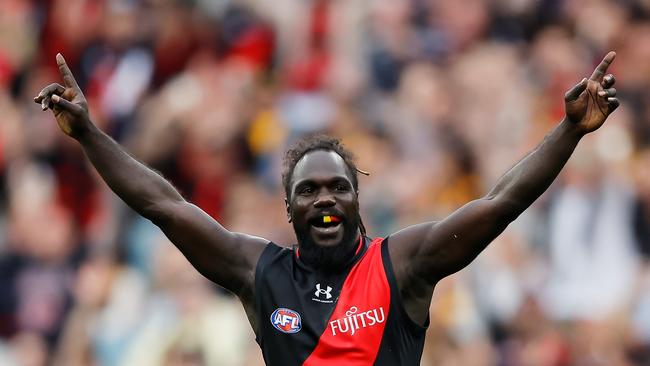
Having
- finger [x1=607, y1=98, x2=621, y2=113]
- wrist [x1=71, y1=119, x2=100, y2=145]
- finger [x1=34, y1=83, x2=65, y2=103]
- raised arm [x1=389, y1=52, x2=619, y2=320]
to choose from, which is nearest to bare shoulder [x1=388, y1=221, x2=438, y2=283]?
raised arm [x1=389, y1=52, x2=619, y2=320]

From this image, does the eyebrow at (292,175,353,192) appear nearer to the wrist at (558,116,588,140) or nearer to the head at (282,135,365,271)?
the head at (282,135,365,271)

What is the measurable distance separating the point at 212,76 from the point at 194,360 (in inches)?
142

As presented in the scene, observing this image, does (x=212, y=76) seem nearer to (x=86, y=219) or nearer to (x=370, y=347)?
(x=86, y=219)

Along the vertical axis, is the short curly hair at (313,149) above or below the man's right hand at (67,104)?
below

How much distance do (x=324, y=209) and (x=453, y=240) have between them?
0.62m

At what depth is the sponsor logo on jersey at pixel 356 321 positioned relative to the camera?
Result: 21.9 feet

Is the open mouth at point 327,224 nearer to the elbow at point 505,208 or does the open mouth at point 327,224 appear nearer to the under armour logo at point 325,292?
the under armour logo at point 325,292

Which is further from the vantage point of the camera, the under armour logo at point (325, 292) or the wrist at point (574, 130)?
the under armour logo at point (325, 292)

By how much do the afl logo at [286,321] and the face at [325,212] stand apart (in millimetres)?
280

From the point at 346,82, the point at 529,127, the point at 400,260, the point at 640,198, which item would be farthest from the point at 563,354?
the point at 400,260

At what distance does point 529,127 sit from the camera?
12.5 metres

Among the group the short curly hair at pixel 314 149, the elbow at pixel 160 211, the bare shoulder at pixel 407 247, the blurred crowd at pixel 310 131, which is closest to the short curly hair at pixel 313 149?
the short curly hair at pixel 314 149

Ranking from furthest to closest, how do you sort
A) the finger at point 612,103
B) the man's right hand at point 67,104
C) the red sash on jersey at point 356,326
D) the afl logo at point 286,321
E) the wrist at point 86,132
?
the wrist at point 86,132, the man's right hand at point 67,104, the afl logo at point 286,321, the red sash on jersey at point 356,326, the finger at point 612,103

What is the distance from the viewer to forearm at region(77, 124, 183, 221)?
23.1ft
